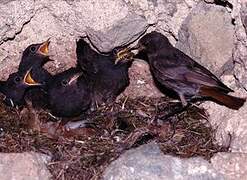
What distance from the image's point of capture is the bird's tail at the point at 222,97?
5.02 meters

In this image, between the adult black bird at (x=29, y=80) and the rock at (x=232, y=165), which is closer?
the rock at (x=232, y=165)

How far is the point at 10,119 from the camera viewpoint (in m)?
5.78

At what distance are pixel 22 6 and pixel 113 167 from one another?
5.18 ft

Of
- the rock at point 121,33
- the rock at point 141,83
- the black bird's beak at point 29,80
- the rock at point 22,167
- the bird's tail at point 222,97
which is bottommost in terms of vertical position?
the rock at point 141,83

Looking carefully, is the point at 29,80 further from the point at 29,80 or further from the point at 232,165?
the point at 232,165

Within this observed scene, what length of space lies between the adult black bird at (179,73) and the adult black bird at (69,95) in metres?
0.57

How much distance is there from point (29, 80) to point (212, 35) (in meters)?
1.69

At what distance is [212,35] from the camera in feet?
17.2

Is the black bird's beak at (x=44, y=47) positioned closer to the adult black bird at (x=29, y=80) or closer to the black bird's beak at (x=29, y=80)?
the adult black bird at (x=29, y=80)

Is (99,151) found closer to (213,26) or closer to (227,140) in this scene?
(227,140)

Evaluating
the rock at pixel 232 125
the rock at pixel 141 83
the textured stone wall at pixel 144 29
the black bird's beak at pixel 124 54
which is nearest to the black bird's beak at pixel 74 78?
the textured stone wall at pixel 144 29

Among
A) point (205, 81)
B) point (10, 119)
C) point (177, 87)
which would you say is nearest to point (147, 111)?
point (177, 87)

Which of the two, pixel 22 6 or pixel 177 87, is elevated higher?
pixel 22 6

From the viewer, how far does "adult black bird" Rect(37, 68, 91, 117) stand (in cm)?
591
